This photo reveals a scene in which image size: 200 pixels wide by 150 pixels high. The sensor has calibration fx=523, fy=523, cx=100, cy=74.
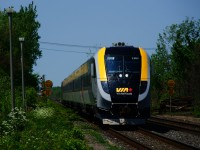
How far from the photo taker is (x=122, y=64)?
75.7ft

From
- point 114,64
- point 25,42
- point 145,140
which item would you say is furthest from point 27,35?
point 145,140

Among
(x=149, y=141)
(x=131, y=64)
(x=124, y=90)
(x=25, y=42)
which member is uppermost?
(x=25, y=42)

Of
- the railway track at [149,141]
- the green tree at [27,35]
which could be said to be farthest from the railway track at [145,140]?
the green tree at [27,35]

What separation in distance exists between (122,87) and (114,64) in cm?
117

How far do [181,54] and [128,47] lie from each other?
44588 millimetres

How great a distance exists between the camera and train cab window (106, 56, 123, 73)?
2289 centimetres

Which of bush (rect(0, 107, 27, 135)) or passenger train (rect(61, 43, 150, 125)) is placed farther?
passenger train (rect(61, 43, 150, 125))

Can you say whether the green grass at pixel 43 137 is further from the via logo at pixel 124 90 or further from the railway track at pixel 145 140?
the via logo at pixel 124 90

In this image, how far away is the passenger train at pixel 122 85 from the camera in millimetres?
22422

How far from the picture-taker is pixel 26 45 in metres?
73.5

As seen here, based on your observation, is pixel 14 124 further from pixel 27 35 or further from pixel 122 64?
pixel 27 35

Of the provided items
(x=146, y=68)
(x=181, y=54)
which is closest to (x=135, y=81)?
(x=146, y=68)

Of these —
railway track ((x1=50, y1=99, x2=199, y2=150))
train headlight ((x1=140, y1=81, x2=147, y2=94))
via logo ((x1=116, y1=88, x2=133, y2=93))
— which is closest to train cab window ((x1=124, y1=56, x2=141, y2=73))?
train headlight ((x1=140, y1=81, x2=147, y2=94))

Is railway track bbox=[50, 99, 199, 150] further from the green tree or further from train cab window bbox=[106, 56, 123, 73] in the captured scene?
the green tree
